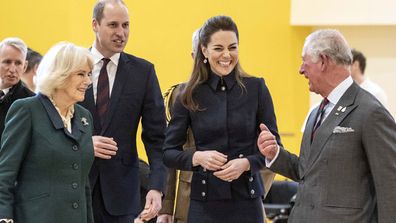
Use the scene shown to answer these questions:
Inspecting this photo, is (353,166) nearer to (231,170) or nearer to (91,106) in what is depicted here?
(231,170)

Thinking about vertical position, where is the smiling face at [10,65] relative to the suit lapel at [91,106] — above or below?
above

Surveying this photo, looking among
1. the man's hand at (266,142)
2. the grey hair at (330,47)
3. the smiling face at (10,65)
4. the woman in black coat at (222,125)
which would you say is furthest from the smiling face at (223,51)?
the smiling face at (10,65)

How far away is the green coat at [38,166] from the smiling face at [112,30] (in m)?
0.84

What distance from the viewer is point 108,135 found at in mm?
4414

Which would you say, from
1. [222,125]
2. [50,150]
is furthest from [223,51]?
[50,150]

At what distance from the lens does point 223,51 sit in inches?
166

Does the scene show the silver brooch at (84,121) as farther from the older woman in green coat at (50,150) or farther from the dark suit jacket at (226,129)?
the dark suit jacket at (226,129)

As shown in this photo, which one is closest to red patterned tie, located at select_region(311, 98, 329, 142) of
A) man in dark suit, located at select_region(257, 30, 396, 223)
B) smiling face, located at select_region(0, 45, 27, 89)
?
man in dark suit, located at select_region(257, 30, 396, 223)

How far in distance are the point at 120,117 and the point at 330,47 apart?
1248 mm

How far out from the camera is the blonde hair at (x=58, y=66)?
3742 millimetres

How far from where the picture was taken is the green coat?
11.8ft

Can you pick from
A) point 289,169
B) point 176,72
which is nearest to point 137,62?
point 289,169

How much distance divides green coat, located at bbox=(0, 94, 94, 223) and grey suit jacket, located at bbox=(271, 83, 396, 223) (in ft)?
3.52

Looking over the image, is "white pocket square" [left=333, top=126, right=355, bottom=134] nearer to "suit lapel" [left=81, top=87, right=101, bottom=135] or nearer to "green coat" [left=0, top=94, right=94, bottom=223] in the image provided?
"green coat" [left=0, top=94, right=94, bottom=223]
